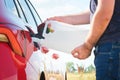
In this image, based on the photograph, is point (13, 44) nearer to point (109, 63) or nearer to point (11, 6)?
point (11, 6)

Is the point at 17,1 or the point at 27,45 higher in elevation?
the point at 17,1

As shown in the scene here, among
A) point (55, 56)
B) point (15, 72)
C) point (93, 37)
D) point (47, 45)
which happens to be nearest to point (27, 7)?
point (55, 56)

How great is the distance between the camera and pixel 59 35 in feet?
14.2

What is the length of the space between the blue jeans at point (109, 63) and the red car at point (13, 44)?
2.49 ft

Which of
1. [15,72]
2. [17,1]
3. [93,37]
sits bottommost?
[15,72]

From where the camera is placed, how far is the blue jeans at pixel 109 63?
3.49 metres

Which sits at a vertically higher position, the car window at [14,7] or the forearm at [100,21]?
the car window at [14,7]

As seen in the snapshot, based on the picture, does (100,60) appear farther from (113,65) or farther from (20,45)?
(20,45)

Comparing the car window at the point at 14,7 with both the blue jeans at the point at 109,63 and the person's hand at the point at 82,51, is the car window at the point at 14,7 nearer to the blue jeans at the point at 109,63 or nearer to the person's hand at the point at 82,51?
the person's hand at the point at 82,51

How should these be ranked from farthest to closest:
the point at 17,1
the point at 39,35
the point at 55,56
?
the point at 55,56, the point at 17,1, the point at 39,35

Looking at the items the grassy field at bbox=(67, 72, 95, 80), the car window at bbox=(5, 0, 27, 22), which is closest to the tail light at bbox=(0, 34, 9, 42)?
the car window at bbox=(5, 0, 27, 22)

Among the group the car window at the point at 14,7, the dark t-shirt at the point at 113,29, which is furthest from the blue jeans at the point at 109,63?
the car window at the point at 14,7

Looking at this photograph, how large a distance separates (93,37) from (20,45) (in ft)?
2.92

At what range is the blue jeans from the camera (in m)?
3.49
